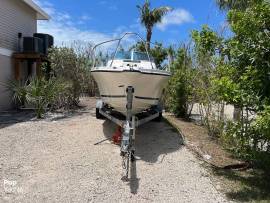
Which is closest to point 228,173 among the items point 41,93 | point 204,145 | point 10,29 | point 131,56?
point 204,145

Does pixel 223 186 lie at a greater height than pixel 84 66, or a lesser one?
lesser

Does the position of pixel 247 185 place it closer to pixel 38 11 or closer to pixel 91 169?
pixel 91 169

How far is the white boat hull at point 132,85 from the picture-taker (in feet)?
31.3

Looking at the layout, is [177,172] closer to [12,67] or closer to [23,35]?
[12,67]

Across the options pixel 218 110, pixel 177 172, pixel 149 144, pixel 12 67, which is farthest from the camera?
pixel 12 67

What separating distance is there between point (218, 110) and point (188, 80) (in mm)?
2540

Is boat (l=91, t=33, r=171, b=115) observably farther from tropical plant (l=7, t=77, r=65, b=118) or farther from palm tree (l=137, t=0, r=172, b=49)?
palm tree (l=137, t=0, r=172, b=49)

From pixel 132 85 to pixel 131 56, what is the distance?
2350 mm

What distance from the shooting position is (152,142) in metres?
10.5

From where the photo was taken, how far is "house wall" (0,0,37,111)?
1630 centimetres

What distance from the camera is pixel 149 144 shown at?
10.3 metres

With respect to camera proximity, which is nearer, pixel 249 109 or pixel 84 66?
pixel 249 109

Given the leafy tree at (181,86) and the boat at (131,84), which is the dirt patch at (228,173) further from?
the leafy tree at (181,86)

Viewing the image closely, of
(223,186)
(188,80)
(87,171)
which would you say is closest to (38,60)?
(188,80)
